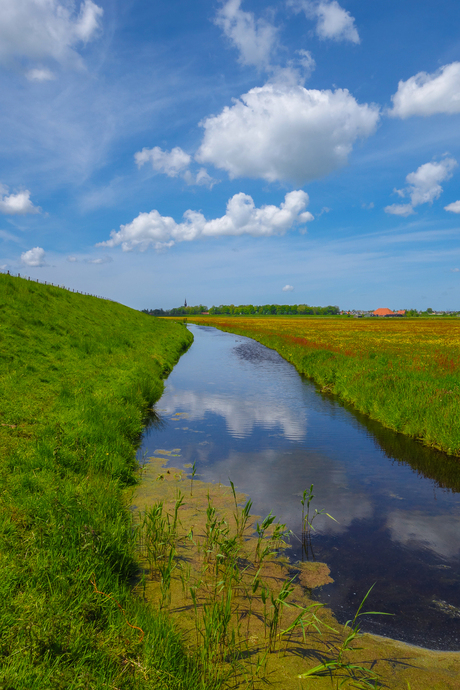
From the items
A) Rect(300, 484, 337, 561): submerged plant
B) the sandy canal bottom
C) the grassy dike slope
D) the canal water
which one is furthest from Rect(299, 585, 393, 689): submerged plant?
Rect(300, 484, 337, 561): submerged plant

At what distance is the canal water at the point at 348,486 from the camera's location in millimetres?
5523

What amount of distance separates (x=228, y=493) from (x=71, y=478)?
3.57 metres

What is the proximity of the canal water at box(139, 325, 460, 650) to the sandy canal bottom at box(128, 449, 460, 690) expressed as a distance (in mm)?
311

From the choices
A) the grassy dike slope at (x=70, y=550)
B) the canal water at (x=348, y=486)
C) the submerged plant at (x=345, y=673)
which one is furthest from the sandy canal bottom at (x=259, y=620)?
the grassy dike slope at (x=70, y=550)

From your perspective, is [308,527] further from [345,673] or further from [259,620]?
[345,673]

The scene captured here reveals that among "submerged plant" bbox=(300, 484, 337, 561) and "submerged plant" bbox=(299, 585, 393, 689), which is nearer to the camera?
"submerged plant" bbox=(299, 585, 393, 689)

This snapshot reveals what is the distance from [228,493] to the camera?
8.73 metres

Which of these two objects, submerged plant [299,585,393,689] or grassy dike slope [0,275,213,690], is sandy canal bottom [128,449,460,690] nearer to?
submerged plant [299,585,393,689]

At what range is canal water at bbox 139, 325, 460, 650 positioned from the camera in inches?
217

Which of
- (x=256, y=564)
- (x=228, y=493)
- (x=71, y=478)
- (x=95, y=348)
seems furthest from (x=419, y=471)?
(x=95, y=348)

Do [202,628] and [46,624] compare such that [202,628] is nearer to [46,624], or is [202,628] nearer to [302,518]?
[46,624]

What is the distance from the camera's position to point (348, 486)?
944 centimetres

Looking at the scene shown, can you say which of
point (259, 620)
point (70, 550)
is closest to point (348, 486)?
point (259, 620)

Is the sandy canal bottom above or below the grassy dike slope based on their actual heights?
below
